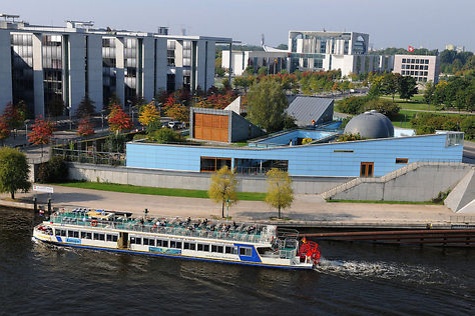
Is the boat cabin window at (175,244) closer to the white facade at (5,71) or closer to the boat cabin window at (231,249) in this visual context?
the boat cabin window at (231,249)

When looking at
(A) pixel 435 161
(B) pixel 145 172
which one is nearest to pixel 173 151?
(B) pixel 145 172

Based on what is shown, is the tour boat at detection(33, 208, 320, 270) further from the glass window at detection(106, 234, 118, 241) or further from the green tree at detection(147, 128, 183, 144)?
the green tree at detection(147, 128, 183, 144)

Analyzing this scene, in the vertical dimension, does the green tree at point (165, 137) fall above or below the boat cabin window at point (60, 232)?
above

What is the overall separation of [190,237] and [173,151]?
58.1ft

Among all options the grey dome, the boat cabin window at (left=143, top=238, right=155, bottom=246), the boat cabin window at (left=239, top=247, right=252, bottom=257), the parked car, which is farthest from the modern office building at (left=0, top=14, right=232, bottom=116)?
the boat cabin window at (left=239, top=247, right=252, bottom=257)

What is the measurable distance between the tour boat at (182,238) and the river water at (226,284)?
69cm

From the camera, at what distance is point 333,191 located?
5388 centimetres

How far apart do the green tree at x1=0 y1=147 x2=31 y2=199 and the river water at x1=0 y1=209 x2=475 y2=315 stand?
8677 mm

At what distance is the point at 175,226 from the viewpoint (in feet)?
136

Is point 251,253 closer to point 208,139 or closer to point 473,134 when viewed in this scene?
point 208,139

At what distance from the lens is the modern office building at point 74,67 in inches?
3415

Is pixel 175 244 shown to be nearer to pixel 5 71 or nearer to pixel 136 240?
pixel 136 240

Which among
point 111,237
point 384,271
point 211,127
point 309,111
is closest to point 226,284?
point 111,237

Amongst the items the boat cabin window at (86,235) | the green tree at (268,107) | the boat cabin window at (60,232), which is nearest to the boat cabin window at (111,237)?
the boat cabin window at (86,235)
